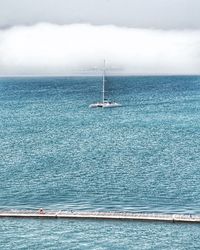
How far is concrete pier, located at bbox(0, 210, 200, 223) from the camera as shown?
83.9 metres

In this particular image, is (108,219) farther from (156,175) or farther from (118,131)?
(118,131)

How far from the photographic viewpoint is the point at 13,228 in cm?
8188

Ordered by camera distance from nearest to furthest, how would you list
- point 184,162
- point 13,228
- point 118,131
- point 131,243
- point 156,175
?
point 131,243 → point 13,228 → point 156,175 → point 184,162 → point 118,131

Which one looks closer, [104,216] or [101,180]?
[104,216]

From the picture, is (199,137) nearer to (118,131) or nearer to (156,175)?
(118,131)

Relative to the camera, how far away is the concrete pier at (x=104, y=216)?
83.9m

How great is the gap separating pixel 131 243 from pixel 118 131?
100 metres

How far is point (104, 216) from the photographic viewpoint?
85375mm

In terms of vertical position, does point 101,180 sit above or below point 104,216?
above

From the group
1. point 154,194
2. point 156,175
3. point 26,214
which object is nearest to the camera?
point 26,214

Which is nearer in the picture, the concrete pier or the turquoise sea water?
the turquoise sea water

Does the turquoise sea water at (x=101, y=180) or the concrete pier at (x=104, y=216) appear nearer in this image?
the turquoise sea water at (x=101, y=180)

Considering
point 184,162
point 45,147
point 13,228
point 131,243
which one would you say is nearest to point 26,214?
point 13,228

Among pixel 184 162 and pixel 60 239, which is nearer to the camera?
pixel 60 239
